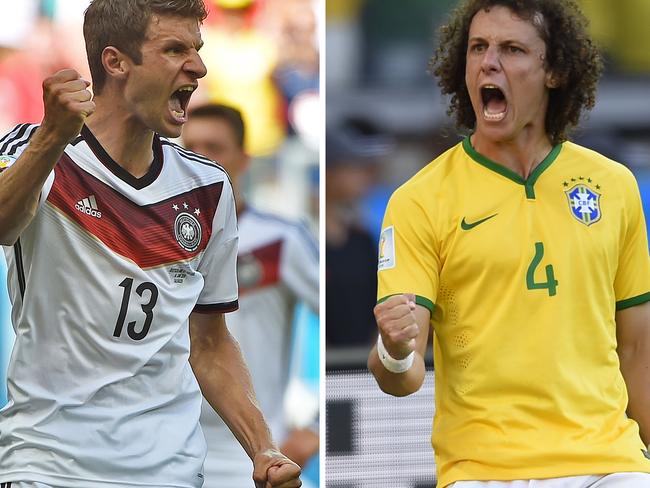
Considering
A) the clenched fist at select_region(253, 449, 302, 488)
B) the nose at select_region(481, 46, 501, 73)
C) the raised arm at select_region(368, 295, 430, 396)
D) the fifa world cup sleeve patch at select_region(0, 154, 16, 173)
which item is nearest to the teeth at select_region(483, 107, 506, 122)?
the nose at select_region(481, 46, 501, 73)

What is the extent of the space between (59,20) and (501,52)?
1735 mm

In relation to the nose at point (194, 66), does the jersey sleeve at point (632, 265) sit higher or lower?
lower

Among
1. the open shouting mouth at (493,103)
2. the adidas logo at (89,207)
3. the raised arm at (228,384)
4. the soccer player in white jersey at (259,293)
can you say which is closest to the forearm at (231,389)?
the raised arm at (228,384)

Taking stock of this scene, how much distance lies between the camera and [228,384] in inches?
161

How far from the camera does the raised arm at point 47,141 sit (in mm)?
3441

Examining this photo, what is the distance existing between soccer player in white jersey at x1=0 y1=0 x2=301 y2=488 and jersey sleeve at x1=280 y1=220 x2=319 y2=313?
1249 millimetres

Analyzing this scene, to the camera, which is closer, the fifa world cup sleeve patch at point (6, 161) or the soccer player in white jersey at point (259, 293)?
the fifa world cup sleeve patch at point (6, 161)

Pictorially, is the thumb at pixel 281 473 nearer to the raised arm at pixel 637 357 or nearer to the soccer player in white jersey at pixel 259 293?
the raised arm at pixel 637 357

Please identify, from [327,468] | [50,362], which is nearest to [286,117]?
[327,468]

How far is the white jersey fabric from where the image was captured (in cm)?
542

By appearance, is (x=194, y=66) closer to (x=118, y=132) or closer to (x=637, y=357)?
(x=118, y=132)

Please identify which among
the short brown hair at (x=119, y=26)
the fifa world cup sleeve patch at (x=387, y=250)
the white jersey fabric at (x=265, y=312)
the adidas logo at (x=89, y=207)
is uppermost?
the short brown hair at (x=119, y=26)

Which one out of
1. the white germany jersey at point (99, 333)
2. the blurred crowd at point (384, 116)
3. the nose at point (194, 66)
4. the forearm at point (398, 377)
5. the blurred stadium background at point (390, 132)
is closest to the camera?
the white germany jersey at point (99, 333)

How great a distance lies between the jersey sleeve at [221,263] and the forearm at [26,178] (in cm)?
70
